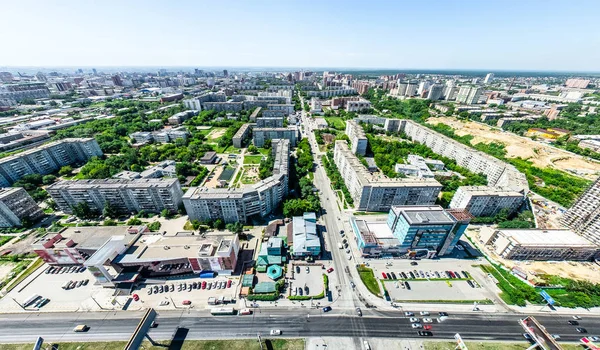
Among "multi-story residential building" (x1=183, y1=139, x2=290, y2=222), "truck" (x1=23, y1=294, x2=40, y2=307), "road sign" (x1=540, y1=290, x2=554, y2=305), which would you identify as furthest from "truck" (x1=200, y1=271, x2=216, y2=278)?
"road sign" (x1=540, y1=290, x2=554, y2=305)

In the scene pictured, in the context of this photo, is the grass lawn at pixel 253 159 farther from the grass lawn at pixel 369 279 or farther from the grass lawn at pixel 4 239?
the grass lawn at pixel 4 239

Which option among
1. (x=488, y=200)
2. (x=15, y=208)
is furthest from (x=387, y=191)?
(x=15, y=208)

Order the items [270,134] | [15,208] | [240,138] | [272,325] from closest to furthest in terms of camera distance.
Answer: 1. [272,325]
2. [15,208]
3. [270,134]
4. [240,138]

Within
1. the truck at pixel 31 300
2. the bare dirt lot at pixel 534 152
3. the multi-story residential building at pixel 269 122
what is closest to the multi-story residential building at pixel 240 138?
the multi-story residential building at pixel 269 122

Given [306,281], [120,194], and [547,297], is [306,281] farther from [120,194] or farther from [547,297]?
[120,194]

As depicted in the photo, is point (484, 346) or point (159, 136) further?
point (159, 136)

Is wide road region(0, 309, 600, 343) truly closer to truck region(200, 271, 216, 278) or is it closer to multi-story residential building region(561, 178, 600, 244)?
truck region(200, 271, 216, 278)
